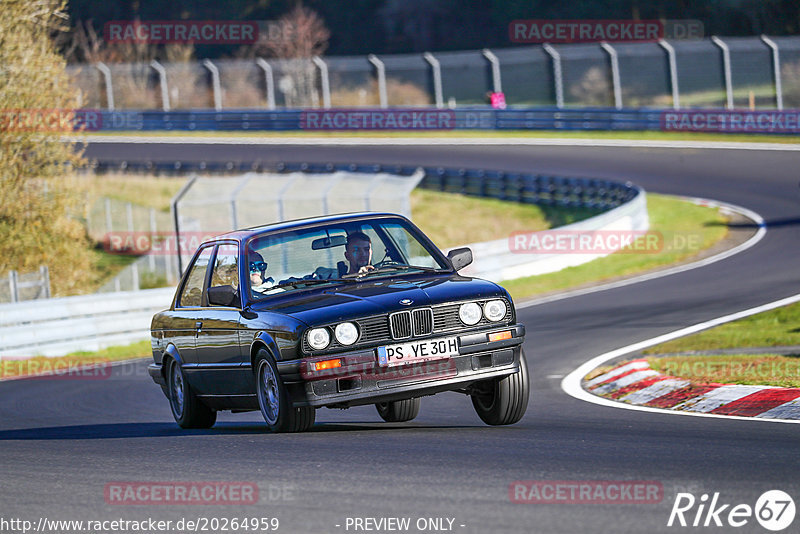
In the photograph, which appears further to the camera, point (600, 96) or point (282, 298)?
point (600, 96)

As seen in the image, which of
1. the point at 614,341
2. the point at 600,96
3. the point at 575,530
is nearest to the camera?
the point at 575,530

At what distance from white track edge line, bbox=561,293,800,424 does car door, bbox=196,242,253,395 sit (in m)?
3.03

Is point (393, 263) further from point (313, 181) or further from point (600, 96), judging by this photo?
point (600, 96)

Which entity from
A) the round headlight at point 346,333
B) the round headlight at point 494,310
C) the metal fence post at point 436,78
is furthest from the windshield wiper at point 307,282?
the metal fence post at point 436,78

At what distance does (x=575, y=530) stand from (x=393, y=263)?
427cm

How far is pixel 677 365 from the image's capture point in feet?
35.9

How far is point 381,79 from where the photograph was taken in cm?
4878

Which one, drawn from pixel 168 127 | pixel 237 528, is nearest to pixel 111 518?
pixel 237 528

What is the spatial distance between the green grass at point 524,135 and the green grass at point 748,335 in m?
22.2

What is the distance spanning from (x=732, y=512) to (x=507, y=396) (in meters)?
3.26

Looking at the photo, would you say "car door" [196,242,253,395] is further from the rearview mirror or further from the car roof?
the rearview mirror

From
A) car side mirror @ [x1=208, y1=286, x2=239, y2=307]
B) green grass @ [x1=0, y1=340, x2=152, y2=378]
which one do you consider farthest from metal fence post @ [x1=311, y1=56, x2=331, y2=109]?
car side mirror @ [x1=208, y1=286, x2=239, y2=307]

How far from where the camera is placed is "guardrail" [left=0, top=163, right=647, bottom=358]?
58.9 feet

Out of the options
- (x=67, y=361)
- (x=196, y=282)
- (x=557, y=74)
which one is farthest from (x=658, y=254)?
(x=557, y=74)
